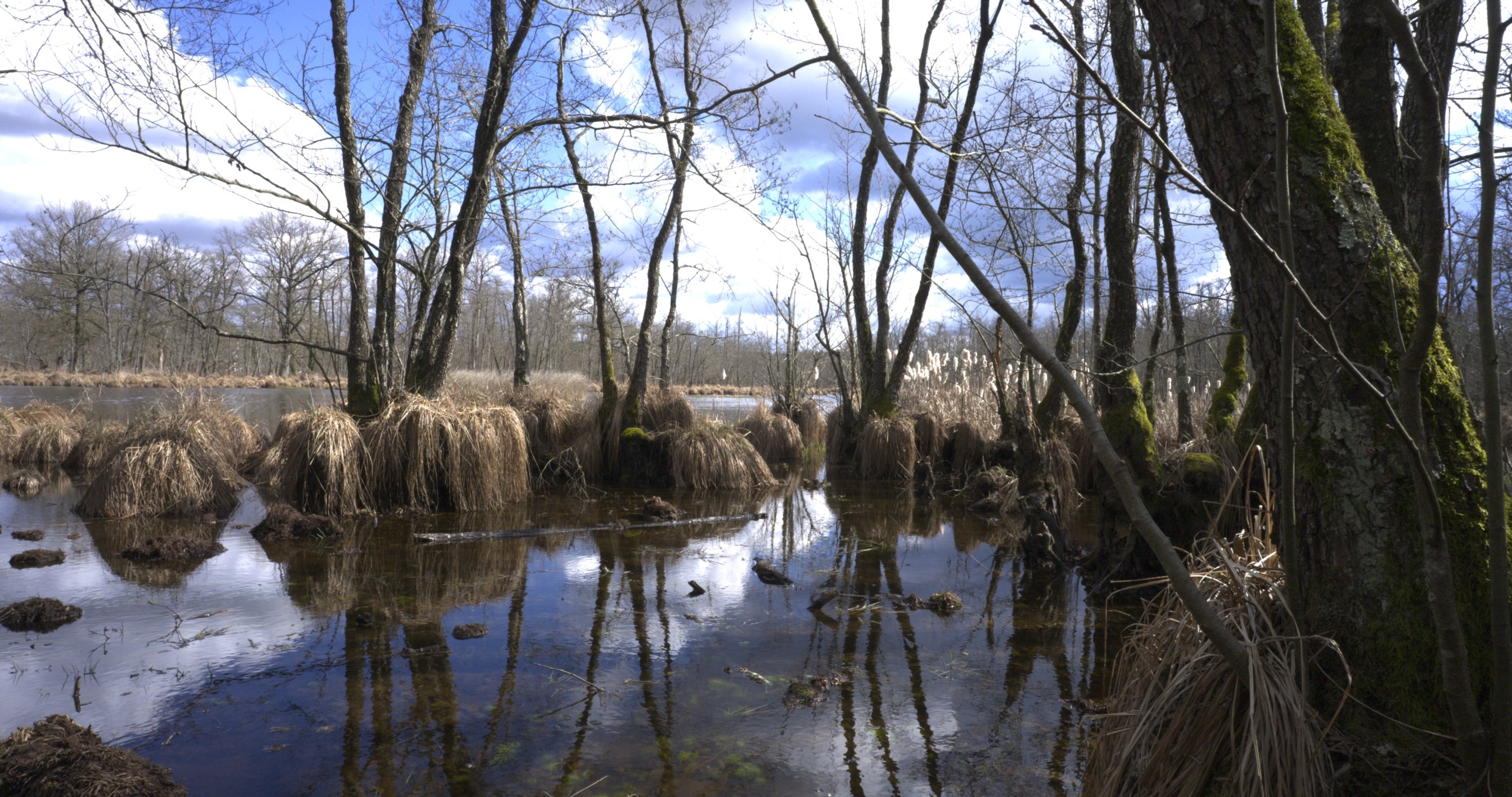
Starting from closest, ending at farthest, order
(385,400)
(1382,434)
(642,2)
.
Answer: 1. (1382,434)
2. (385,400)
3. (642,2)

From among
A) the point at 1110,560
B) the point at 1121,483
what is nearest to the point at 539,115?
the point at 1110,560

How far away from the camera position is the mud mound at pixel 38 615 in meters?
3.87

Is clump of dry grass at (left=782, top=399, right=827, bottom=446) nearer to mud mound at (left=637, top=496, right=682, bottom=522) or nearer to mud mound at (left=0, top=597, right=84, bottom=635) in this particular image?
mud mound at (left=637, top=496, right=682, bottom=522)

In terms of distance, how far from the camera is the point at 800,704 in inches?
128

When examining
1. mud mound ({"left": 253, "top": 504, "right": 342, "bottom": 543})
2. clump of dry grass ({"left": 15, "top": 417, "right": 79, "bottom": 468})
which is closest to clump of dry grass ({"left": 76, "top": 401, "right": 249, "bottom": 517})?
mud mound ({"left": 253, "top": 504, "right": 342, "bottom": 543})

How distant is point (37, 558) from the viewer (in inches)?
200

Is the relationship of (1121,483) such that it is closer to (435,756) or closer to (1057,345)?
(435,756)

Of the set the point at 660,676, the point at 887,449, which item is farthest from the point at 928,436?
the point at 660,676

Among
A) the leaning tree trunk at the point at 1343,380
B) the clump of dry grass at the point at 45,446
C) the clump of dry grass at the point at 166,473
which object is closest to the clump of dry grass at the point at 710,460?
the clump of dry grass at the point at 166,473

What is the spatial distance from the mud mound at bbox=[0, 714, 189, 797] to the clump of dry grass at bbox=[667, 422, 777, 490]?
720 centimetres

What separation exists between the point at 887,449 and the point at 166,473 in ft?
25.8

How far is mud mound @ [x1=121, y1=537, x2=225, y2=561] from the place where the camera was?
207 inches

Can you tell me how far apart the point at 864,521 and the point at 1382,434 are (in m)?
5.98

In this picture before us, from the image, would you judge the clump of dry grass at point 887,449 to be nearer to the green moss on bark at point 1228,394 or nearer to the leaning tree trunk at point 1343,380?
the green moss on bark at point 1228,394
